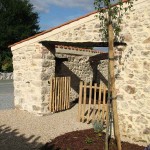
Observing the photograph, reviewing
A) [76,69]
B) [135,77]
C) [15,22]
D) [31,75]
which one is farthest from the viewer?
[15,22]

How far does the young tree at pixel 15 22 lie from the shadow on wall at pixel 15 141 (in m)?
22.6

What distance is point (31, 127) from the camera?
9133 mm

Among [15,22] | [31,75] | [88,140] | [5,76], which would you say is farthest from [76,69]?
[15,22]

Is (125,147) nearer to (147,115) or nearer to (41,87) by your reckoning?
(147,115)

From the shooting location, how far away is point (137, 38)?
7.79 meters

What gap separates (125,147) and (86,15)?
3825 millimetres

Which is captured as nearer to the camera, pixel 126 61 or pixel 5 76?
pixel 126 61

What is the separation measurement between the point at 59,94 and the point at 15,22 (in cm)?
2351

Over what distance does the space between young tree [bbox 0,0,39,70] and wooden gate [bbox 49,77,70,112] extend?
19750 mm

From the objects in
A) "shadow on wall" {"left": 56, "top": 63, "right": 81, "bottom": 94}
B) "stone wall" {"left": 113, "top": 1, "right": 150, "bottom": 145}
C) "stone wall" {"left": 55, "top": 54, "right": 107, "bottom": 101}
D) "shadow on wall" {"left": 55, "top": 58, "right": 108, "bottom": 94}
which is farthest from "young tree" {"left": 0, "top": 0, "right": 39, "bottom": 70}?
"stone wall" {"left": 113, "top": 1, "right": 150, "bottom": 145}

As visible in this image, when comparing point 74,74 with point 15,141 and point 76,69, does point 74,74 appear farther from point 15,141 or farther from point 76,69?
point 15,141

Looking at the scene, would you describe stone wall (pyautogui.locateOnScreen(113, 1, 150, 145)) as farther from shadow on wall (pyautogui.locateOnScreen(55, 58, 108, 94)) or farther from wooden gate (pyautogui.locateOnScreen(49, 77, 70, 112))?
shadow on wall (pyautogui.locateOnScreen(55, 58, 108, 94))

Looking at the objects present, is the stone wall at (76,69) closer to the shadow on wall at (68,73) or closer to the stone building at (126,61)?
the shadow on wall at (68,73)

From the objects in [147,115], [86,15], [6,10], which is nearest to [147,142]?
[147,115]
